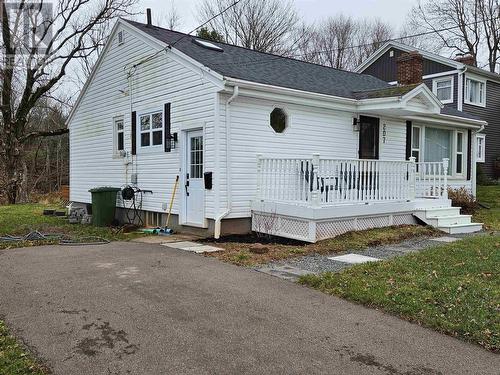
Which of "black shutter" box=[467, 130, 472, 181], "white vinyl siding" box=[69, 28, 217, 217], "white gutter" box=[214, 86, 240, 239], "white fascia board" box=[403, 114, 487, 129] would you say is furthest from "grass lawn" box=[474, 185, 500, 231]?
"white vinyl siding" box=[69, 28, 217, 217]

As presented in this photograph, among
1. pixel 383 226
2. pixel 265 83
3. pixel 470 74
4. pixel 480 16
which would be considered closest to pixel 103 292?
pixel 265 83

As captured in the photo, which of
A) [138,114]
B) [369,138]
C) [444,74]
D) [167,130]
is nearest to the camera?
[167,130]

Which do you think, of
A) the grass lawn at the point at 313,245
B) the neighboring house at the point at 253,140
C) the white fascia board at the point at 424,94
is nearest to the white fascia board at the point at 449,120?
the neighboring house at the point at 253,140

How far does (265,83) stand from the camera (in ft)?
30.3

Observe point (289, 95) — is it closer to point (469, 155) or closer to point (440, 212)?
point (440, 212)

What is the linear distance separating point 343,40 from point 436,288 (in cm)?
3591

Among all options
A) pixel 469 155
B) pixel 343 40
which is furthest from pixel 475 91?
pixel 343 40

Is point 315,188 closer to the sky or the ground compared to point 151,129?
closer to the ground

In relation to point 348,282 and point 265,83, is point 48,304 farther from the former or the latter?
point 265,83

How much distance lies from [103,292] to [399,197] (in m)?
7.27

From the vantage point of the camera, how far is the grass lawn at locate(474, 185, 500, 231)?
1156 centimetres

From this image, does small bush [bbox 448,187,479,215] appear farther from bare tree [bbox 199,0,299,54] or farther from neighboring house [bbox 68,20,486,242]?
bare tree [bbox 199,0,299,54]

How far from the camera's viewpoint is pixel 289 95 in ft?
31.7

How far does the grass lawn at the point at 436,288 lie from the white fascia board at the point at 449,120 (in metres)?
6.83
